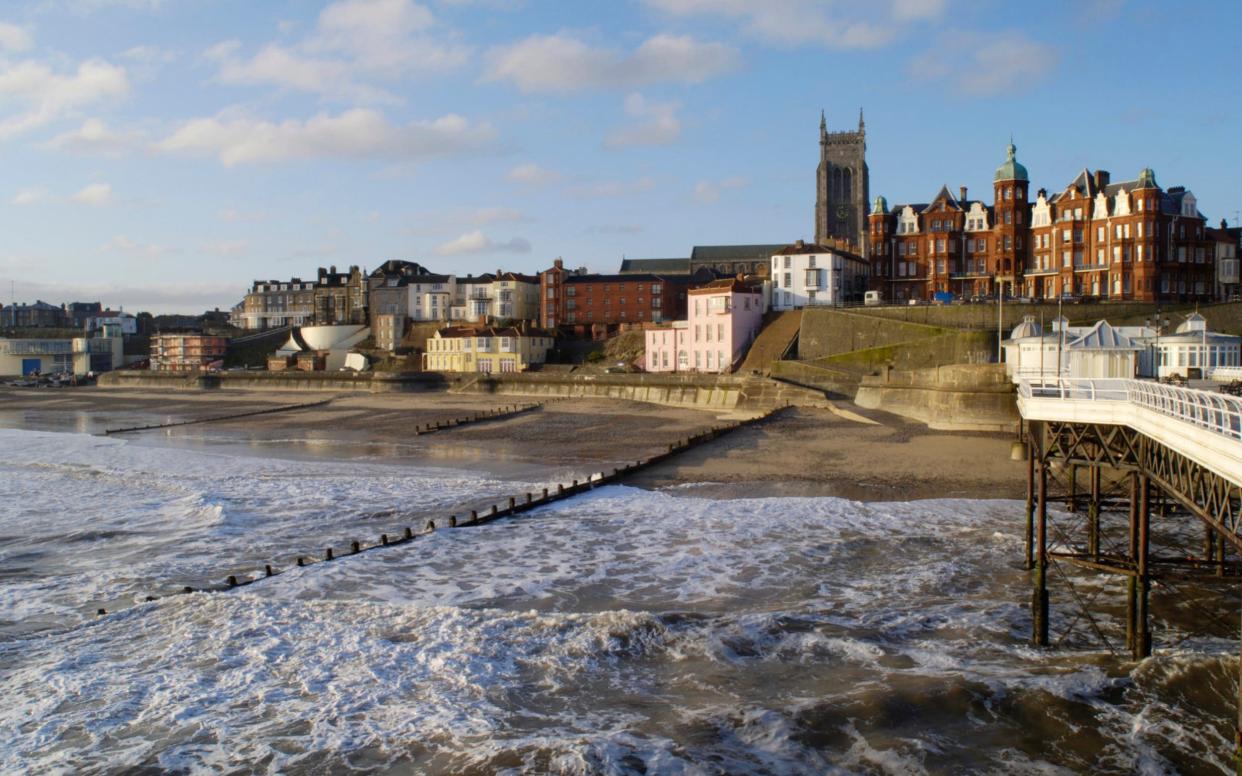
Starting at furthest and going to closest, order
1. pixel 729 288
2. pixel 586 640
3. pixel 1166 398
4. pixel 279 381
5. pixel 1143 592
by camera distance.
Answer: pixel 279 381 < pixel 729 288 < pixel 586 640 < pixel 1143 592 < pixel 1166 398

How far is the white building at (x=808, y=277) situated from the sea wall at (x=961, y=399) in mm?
23887

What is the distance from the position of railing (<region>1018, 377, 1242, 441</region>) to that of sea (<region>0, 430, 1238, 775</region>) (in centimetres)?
382

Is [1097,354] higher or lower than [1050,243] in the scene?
lower

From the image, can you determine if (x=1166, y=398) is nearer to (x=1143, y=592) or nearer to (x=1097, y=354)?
(x=1143, y=592)

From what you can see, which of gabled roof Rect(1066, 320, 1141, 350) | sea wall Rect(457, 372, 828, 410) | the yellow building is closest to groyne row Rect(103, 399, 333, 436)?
sea wall Rect(457, 372, 828, 410)

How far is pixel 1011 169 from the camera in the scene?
68.2 metres

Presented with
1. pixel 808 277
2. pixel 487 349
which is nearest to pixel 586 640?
pixel 808 277

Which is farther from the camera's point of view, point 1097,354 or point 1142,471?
point 1097,354

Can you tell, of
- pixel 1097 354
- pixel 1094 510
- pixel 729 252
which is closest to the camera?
pixel 1094 510

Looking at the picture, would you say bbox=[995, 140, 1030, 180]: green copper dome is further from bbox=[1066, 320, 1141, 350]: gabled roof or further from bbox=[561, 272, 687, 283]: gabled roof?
bbox=[1066, 320, 1141, 350]: gabled roof

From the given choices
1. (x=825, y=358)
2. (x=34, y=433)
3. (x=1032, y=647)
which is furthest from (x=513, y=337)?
(x=1032, y=647)

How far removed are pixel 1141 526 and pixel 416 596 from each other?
42.2 ft

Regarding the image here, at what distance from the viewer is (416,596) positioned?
686 inches

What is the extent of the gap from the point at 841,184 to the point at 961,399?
87227mm
